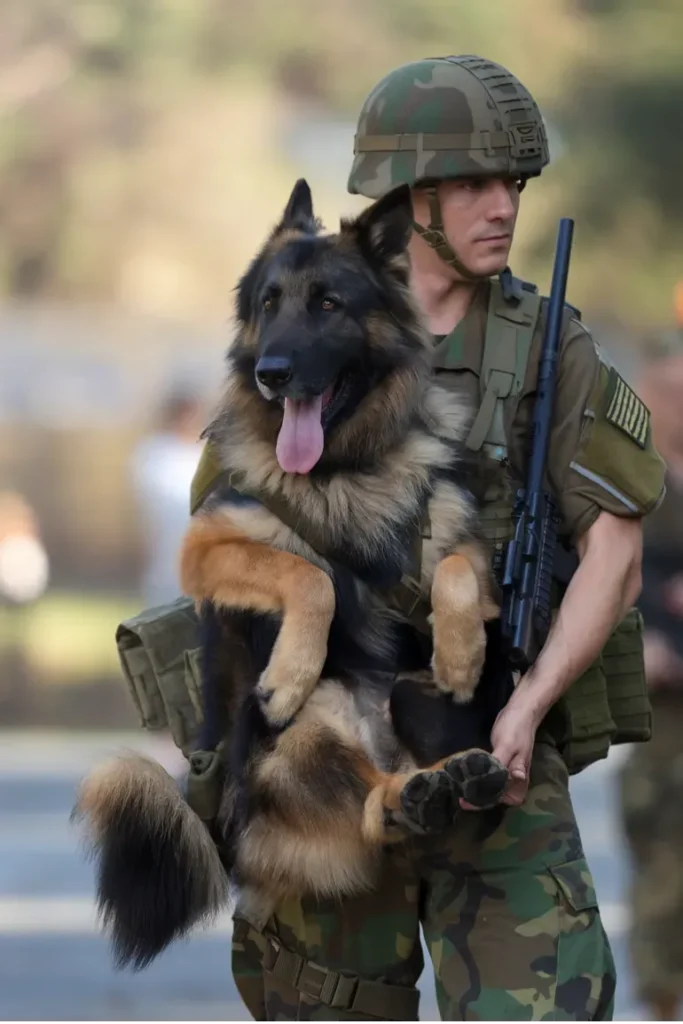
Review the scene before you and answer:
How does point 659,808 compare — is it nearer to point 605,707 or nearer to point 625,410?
point 605,707

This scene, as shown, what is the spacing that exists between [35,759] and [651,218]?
5025 millimetres

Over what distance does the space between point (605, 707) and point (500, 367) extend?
677 millimetres

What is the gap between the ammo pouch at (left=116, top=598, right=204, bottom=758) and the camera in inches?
153

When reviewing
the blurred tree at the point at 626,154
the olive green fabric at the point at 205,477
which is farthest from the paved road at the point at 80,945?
the blurred tree at the point at 626,154

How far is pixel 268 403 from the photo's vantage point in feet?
11.9

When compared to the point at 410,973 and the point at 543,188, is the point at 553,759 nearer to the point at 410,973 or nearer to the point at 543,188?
the point at 410,973

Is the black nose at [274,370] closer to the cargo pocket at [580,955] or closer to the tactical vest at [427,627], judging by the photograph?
the tactical vest at [427,627]

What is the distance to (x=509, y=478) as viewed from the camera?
365cm

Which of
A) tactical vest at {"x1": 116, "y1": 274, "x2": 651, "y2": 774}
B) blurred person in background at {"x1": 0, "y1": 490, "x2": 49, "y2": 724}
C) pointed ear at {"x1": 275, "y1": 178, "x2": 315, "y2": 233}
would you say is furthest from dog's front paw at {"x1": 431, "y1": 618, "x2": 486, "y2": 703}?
blurred person in background at {"x1": 0, "y1": 490, "x2": 49, "y2": 724}

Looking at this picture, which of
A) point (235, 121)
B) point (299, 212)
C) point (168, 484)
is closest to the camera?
Answer: point (299, 212)

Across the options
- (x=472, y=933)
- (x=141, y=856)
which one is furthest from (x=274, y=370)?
(x=472, y=933)

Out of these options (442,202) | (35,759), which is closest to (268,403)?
(442,202)

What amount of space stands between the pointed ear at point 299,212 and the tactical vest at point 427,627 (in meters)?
0.37

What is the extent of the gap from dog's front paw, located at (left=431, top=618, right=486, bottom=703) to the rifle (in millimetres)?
66
